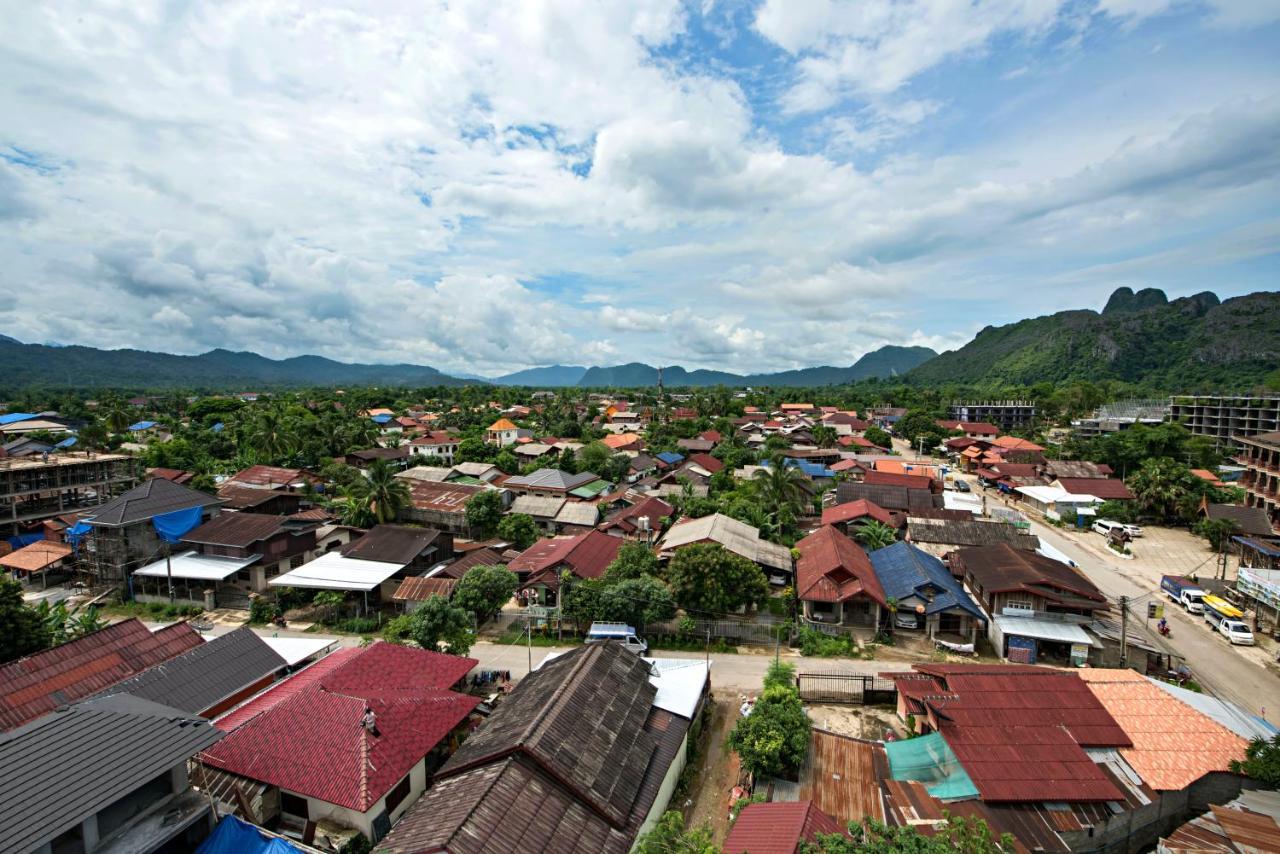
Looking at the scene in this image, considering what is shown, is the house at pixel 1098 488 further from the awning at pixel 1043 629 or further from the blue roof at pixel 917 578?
the awning at pixel 1043 629

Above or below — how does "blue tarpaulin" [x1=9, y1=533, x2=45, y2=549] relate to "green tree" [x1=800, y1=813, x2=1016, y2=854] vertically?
below

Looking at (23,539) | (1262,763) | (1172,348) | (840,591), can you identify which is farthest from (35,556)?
(1172,348)

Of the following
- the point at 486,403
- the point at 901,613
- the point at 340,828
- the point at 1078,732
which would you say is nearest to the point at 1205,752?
the point at 1078,732

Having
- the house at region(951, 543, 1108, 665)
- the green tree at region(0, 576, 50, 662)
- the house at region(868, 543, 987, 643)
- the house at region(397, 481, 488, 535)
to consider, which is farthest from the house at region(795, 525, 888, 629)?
the green tree at region(0, 576, 50, 662)

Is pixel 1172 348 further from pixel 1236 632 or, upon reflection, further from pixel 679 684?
pixel 679 684

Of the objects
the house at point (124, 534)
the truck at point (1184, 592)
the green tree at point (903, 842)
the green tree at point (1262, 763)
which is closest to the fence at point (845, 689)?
the green tree at point (1262, 763)

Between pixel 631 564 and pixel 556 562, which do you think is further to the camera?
pixel 556 562

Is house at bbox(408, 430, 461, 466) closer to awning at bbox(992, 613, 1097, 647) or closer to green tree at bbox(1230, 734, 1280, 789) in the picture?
awning at bbox(992, 613, 1097, 647)
